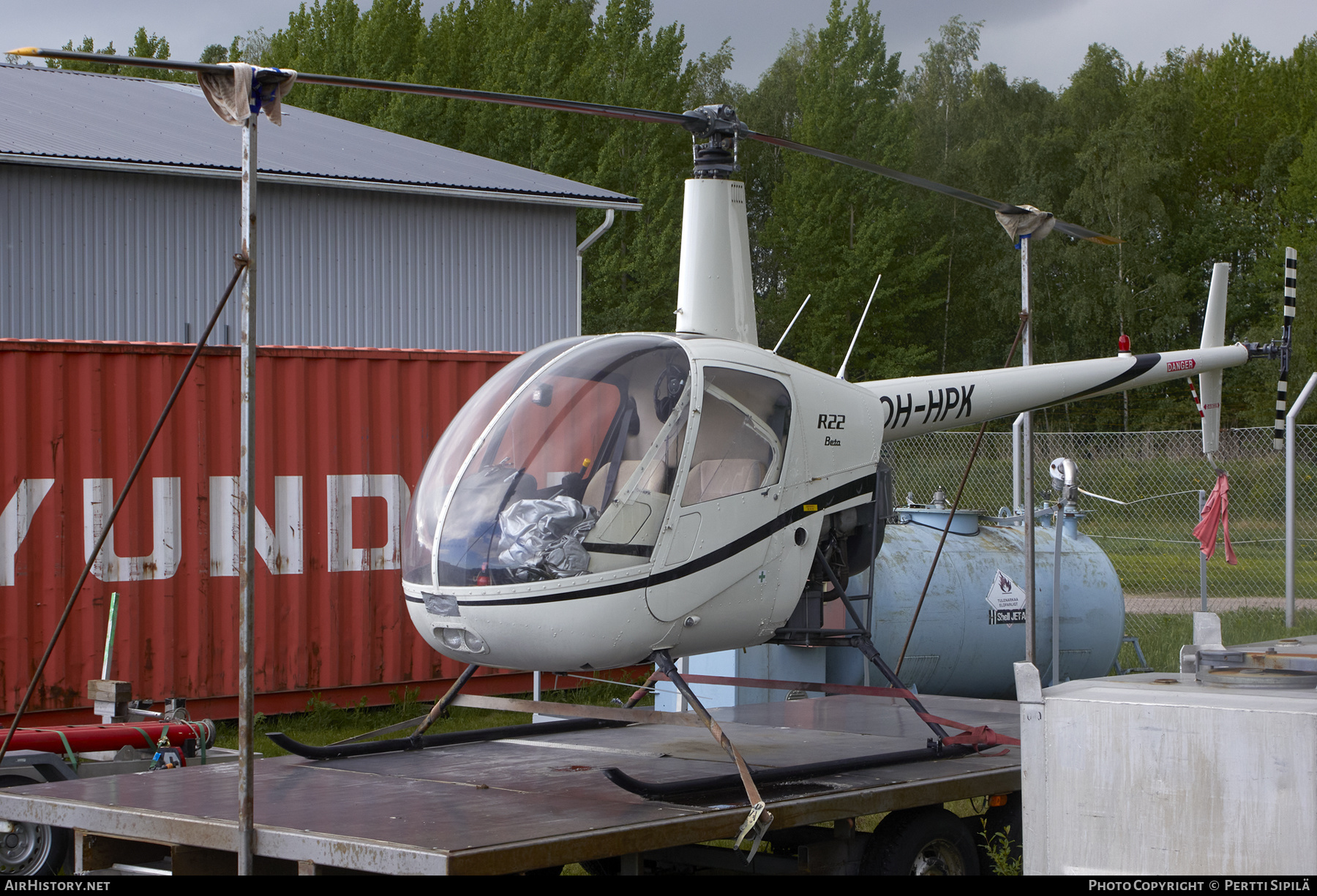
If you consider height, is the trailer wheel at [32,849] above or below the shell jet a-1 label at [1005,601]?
below

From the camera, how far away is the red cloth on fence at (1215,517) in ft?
35.0

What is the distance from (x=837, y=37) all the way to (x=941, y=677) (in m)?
37.6

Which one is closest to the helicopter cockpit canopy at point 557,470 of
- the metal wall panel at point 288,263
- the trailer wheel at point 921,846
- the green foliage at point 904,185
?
the trailer wheel at point 921,846

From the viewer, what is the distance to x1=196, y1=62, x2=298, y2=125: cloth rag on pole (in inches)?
175

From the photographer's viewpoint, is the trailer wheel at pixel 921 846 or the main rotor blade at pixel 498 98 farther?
the trailer wheel at pixel 921 846

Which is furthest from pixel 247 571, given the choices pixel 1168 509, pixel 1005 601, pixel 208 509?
pixel 1168 509

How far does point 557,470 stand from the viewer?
5496 millimetres

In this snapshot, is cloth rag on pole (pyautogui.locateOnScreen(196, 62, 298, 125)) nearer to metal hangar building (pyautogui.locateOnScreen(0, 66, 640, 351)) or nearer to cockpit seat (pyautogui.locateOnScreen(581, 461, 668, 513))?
cockpit seat (pyautogui.locateOnScreen(581, 461, 668, 513))

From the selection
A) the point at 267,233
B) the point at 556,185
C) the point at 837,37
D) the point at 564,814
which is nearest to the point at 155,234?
the point at 267,233

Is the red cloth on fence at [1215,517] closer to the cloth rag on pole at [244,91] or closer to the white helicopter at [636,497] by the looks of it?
the white helicopter at [636,497]

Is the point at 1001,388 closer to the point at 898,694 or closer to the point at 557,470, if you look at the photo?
the point at 898,694

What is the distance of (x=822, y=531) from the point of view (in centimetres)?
649

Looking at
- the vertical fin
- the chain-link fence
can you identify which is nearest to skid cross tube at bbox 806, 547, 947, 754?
the vertical fin

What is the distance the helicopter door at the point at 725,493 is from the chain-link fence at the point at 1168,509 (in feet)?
32.8
